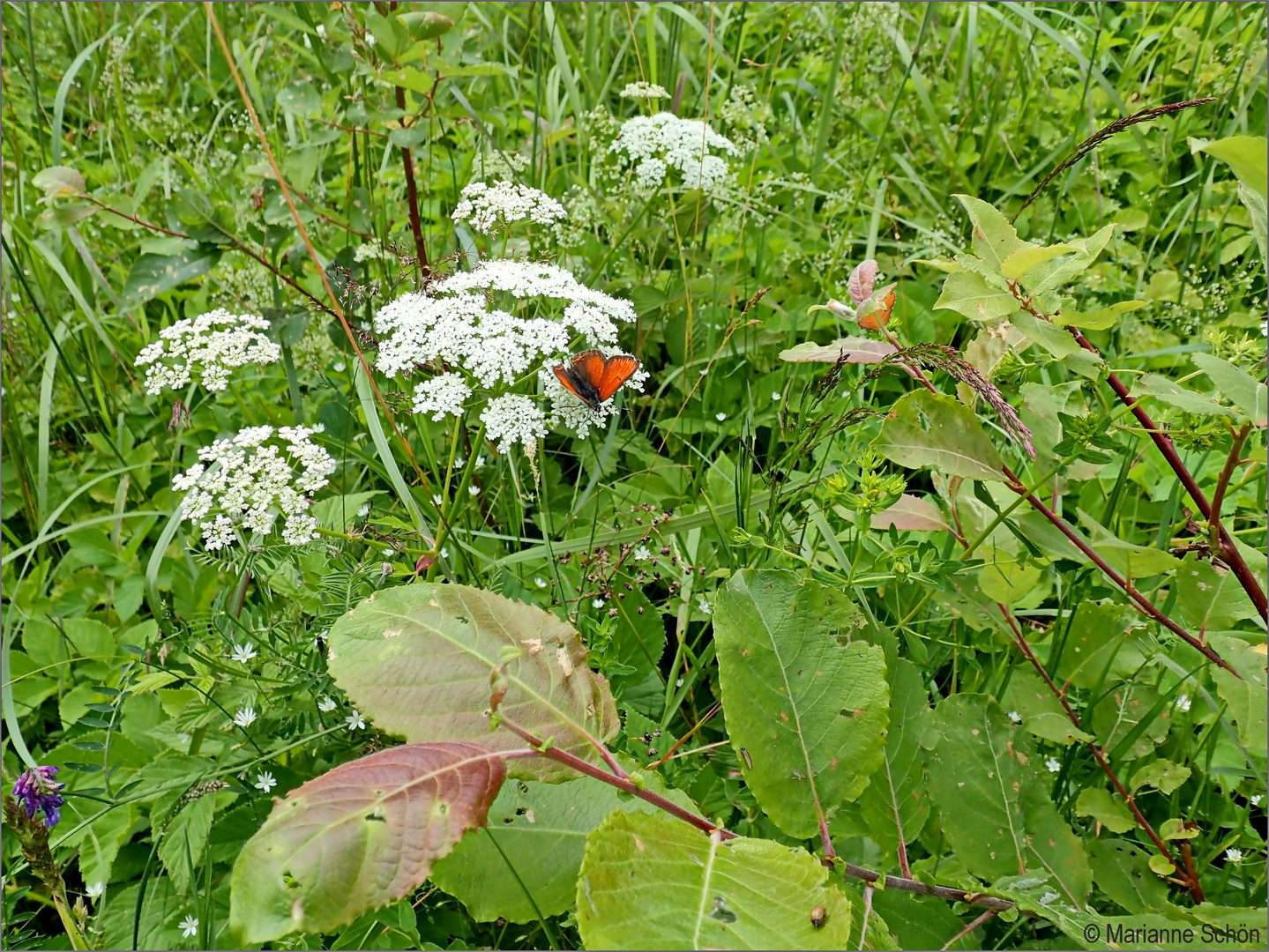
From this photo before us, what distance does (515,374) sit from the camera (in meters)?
1.61

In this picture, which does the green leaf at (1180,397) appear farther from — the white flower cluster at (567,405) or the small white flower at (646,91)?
the small white flower at (646,91)

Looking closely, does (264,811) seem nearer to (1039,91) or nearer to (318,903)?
(318,903)

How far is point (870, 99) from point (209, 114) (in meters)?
3.08

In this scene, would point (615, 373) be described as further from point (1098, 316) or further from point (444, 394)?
point (1098, 316)

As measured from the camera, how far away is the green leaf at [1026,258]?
117 centimetres

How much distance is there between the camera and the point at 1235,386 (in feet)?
3.62

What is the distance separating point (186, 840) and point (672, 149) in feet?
6.83

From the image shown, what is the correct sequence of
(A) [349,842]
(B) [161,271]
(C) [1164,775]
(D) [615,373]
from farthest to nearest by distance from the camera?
(B) [161,271]
(D) [615,373]
(C) [1164,775]
(A) [349,842]

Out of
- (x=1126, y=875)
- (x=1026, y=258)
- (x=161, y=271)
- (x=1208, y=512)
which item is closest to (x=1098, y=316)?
(x=1026, y=258)

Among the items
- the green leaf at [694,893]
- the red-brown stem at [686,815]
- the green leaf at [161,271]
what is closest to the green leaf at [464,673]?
the red-brown stem at [686,815]

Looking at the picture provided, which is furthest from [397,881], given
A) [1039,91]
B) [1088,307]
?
[1039,91]

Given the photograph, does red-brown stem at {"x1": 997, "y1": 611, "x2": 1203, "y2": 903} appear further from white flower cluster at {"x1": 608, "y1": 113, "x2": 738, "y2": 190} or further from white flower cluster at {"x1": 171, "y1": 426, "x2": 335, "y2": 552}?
white flower cluster at {"x1": 608, "y1": 113, "x2": 738, "y2": 190}

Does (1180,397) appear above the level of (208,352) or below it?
above

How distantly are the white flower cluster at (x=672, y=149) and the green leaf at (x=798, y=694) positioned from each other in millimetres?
1572
